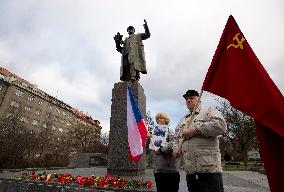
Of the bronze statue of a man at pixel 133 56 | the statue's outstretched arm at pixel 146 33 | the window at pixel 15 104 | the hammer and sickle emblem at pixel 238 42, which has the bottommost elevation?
the hammer and sickle emblem at pixel 238 42

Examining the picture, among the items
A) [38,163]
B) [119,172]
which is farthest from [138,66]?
[38,163]

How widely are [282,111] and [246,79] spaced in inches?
22.7

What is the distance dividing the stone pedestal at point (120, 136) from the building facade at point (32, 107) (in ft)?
145

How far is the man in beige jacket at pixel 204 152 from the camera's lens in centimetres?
353

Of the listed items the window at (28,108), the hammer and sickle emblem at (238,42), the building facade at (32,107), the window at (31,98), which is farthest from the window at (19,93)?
the hammer and sickle emblem at (238,42)

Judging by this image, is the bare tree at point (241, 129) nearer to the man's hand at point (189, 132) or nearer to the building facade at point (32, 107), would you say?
the man's hand at point (189, 132)

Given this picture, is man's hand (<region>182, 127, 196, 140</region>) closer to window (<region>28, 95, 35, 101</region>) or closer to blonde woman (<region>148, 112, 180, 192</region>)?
blonde woman (<region>148, 112, 180, 192</region>)

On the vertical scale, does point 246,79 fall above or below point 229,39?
below

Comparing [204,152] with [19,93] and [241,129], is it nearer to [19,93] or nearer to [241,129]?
[241,129]

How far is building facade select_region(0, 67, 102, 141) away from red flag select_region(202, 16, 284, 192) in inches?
2041

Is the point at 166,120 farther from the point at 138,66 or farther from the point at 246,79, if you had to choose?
the point at 138,66

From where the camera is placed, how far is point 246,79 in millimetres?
3148

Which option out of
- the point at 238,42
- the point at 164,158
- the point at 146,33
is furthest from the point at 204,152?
the point at 146,33

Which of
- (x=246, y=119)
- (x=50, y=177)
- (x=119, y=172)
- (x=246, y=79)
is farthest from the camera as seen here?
(x=246, y=119)
